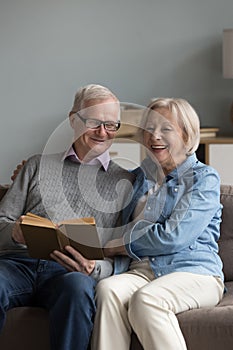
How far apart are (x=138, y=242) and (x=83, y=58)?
9.46ft

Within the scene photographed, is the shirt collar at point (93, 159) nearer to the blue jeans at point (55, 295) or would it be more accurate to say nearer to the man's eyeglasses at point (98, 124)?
the man's eyeglasses at point (98, 124)

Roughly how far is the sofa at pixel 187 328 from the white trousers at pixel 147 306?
0.05 meters

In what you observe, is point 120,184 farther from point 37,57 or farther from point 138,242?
point 37,57

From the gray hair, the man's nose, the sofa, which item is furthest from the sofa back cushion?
the gray hair

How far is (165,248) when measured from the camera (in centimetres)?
278

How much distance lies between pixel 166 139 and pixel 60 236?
1.89 ft

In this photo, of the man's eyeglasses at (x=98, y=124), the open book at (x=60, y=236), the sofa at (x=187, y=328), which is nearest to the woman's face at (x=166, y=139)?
the man's eyeglasses at (x=98, y=124)

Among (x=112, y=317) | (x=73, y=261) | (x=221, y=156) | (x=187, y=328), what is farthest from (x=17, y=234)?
(x=221, y=156)

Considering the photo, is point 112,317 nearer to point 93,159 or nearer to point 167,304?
point 167,304

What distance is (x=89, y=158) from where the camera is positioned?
10.0ft

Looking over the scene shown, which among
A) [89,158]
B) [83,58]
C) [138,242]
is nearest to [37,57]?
[83,58]

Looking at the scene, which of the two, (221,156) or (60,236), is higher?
(60,236)

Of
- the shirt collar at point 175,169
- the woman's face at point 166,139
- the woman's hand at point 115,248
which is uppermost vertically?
the woman's face at point 166,139

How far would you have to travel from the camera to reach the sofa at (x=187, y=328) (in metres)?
2.58
